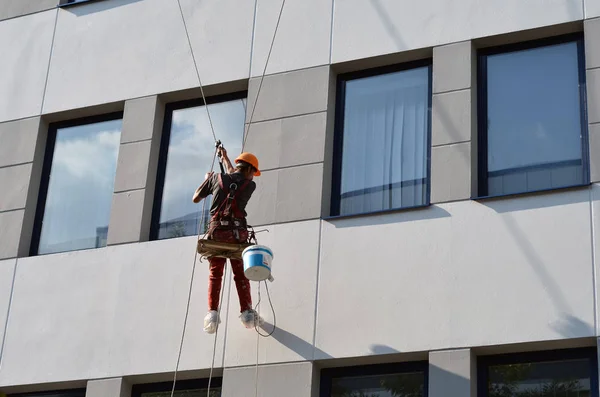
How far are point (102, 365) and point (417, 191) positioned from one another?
4.18 meters

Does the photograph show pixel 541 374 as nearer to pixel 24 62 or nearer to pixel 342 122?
pixel 342 122

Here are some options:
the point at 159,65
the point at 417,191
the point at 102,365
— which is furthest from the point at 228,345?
the point at 159,65

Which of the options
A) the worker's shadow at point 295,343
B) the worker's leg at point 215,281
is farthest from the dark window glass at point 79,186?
the worker's shadow at point 295,343

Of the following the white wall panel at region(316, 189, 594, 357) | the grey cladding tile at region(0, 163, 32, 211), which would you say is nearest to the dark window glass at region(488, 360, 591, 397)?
the white wall panel at region(316, 189, 594, 357)

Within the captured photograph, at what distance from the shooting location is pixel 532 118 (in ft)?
50.6

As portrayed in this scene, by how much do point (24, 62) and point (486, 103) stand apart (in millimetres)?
6542

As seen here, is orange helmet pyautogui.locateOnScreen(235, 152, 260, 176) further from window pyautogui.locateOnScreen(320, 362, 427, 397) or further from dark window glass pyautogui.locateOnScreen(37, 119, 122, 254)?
dark window glass pyautogui.locateOnScreen(37, 119, 122, 254)

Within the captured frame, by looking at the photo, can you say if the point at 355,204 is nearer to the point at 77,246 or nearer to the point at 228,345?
the point at 228,345

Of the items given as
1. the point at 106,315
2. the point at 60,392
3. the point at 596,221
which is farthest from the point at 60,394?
the point at 596,221

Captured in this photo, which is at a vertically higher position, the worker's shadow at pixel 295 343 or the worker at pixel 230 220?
the worker at pixel 230 220

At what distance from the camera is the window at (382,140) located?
15742 millimetres

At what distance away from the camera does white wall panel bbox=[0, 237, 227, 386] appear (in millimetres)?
15570

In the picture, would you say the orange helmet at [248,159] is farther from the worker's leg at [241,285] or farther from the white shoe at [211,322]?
the white shoe at [211,322]

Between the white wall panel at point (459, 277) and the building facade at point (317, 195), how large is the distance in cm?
2
